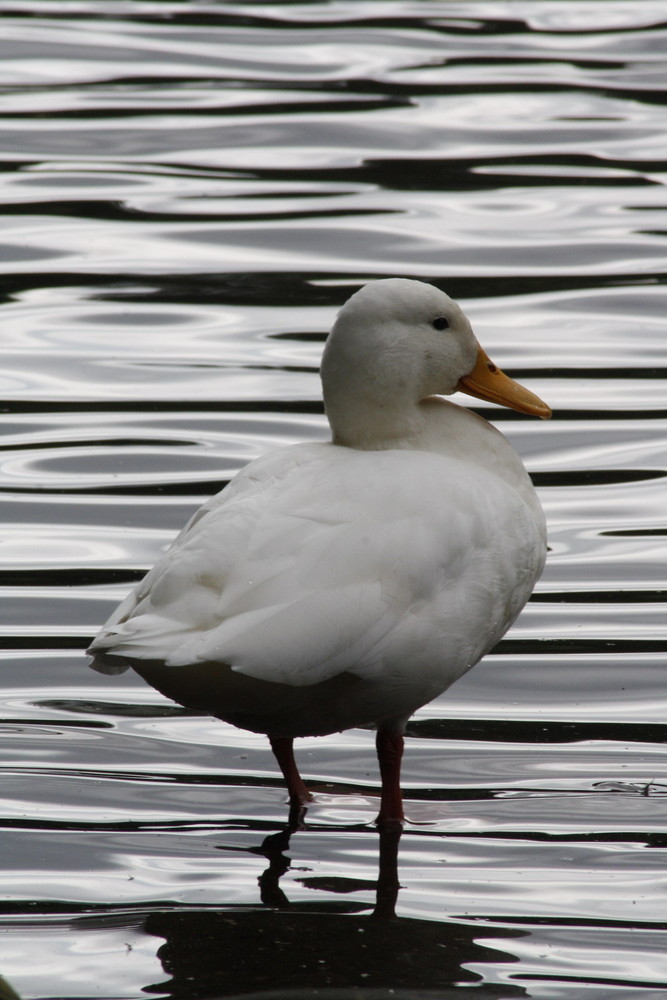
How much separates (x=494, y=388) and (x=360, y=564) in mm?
1295

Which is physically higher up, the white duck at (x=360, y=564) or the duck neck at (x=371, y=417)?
the duck neck at (x=371, y=417)

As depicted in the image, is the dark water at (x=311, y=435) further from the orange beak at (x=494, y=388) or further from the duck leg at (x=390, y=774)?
the orange beak at (x=494, y=388)

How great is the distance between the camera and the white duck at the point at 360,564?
415 centimetres

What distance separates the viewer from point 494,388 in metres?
5.43

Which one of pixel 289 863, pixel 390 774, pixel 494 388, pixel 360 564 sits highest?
pixel 494 388

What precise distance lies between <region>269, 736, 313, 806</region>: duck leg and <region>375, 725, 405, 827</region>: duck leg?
24 centimetres

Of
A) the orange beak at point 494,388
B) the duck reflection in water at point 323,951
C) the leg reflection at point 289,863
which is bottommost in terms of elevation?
the leg reflection at point 289,863

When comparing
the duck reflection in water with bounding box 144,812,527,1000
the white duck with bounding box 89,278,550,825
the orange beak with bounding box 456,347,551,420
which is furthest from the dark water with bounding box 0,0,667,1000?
the orange beak with bounding box 456,347,551,420

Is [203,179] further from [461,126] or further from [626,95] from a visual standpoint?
[626,95]

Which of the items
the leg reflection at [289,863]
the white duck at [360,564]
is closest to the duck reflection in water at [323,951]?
the leg reflection at [289,863]

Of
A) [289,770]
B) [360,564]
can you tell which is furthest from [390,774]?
[360,564]

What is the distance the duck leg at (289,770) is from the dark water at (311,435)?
0.08 metres

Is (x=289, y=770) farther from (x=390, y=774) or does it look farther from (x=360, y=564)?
(x=360, y=564)

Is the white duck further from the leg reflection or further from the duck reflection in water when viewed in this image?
the duck reflection in water
